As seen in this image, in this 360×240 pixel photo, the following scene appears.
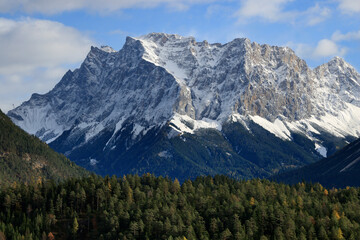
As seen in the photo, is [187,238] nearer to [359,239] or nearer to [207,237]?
[207,237]

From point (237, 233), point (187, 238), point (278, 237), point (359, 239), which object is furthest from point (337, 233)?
point (187, 238)

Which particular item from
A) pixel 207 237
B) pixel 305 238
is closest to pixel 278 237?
pixel 305 238

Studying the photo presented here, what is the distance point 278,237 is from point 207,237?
77.9 ft

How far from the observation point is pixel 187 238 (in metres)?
200

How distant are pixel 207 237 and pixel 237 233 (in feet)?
33.2

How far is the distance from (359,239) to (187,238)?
56.9m

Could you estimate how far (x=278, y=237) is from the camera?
655 feet

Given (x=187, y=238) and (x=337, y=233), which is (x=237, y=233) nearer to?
(x=187, y=238)

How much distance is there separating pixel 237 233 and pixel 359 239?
40.3 meters

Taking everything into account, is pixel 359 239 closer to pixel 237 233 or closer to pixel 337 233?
pixel 337 233

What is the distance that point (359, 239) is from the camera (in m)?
198

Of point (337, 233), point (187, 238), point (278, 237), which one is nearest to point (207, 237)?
point (187, 238)

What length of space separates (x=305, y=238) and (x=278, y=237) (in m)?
9.03

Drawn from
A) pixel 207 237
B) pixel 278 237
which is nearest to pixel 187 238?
pixel 207 237
